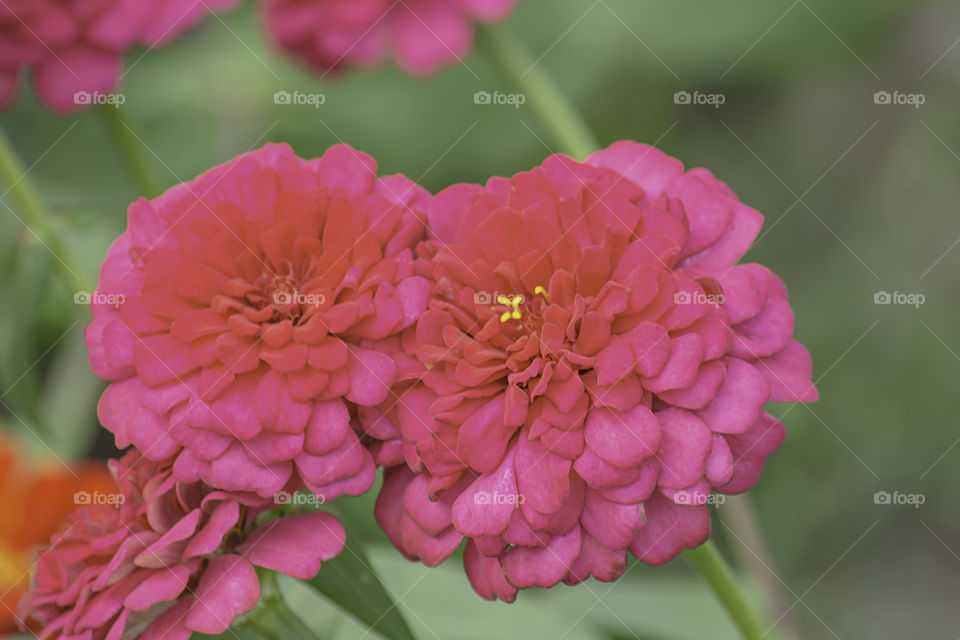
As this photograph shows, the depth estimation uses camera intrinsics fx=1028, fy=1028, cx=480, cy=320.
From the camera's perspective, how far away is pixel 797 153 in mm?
1229

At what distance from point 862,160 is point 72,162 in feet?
3.04

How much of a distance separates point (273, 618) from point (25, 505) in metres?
0.41

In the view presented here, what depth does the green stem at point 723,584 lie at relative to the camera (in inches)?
17.9

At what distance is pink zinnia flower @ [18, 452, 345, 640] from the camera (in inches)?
15.6

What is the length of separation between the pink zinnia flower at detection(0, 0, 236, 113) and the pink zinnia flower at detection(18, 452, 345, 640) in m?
0.28

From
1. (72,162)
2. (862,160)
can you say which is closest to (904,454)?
(862,160)

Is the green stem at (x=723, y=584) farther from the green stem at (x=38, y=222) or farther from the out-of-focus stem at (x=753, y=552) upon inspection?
the green stem at (x=38, y=222)
